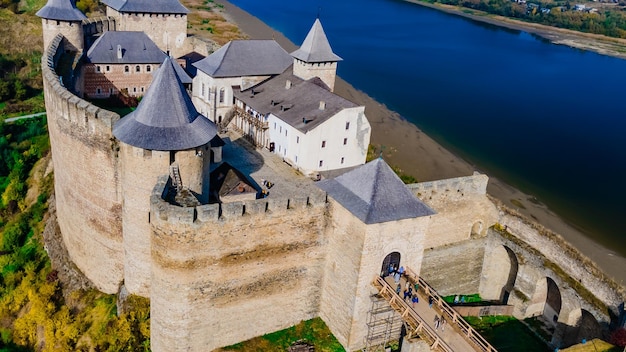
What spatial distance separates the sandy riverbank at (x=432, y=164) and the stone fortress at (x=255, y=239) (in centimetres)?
652

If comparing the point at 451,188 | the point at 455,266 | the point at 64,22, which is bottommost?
the point at 455,266

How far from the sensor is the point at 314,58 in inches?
964

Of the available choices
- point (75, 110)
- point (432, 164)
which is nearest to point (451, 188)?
point (75, 110)

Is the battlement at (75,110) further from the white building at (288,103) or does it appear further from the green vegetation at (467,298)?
the green vegetation at (467,298)

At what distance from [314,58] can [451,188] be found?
31.2ft

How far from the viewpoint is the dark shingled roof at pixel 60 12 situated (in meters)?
24.4

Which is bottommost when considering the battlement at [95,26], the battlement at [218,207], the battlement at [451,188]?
the battlement at [451,188]

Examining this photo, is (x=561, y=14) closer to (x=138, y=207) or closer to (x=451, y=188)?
(x=451, y=188)

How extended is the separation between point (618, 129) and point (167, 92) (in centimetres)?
3445

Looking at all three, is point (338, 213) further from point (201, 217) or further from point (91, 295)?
point (91, 295)

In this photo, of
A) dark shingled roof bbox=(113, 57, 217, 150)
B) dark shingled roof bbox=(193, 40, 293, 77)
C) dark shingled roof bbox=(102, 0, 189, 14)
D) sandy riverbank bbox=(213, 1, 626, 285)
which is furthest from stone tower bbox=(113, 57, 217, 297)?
dark shingled roof bbox=(102, 0, 189, 14)

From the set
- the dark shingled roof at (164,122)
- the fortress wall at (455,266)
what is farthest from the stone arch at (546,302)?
the dark shingled roof at (164,122)

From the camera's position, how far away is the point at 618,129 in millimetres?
39062

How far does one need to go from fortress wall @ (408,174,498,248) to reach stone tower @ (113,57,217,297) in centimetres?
656
